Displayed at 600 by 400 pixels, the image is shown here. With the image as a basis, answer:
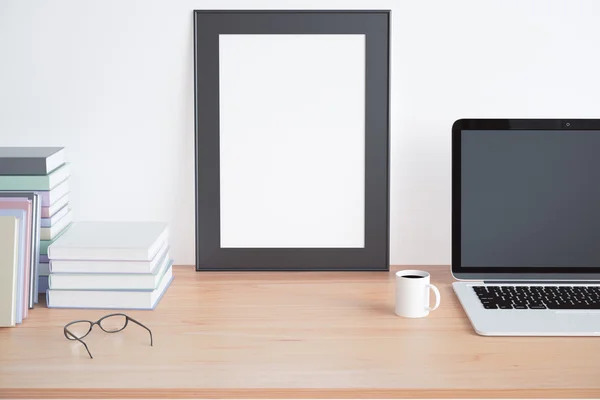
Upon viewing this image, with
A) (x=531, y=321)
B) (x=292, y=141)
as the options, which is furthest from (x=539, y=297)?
(x=292, y=141)

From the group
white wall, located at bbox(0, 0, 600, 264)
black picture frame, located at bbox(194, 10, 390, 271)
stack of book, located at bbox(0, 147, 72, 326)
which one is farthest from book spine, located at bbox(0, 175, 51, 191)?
black picture frame, located at bbox(194, 10, 390, 271)

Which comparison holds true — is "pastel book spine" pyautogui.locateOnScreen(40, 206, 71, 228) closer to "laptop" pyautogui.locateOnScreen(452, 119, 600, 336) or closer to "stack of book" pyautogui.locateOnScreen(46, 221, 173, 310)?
"stack of book" pyautogui.locateOnScreen(46, 221, 173, 310)

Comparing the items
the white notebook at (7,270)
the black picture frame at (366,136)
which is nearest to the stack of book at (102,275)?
the white notebook at (7,270)

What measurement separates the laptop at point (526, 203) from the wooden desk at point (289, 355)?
0.14m

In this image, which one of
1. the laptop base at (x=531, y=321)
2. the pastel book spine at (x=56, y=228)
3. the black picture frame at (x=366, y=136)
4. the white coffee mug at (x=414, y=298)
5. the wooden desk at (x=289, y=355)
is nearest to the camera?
the wooden desk at (x=289, y=355)

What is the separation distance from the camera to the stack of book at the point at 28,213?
134cm

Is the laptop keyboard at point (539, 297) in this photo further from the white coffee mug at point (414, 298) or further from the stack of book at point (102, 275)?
the stack of book at point (102, 275)

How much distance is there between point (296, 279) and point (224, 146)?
343mm

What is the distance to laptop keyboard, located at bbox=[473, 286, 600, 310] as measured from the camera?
55.5 inches

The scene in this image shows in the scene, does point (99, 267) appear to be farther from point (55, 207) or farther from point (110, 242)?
point (55, 207)

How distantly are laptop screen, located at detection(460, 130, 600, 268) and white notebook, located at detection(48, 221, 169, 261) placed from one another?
0.65 m

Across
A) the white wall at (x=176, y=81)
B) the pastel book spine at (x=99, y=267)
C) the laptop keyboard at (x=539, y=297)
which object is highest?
the white wall at (x=176, y=81)

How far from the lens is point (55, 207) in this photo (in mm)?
1537

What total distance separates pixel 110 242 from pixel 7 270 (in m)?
0.21
